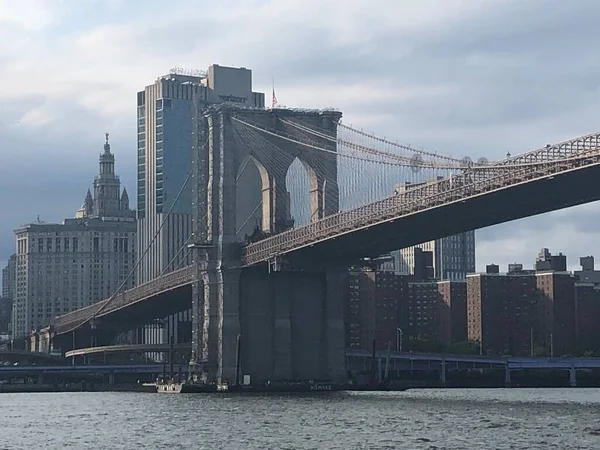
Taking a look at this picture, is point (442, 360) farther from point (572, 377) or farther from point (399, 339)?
point (399, 339)

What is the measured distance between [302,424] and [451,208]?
61.9 ft

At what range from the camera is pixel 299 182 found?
9900 centimetres

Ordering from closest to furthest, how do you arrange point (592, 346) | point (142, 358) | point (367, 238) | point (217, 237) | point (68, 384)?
point (367, 238) → point (217, 237) → point (68, 384) → point (142, 358) → point (592, 346)

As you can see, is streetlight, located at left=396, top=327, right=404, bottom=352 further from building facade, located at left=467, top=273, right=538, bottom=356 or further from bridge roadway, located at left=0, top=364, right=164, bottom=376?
bridge roadway, located at left=0, top=364, right=164, bottom=376

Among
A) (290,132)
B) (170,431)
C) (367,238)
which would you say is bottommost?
(170,431)

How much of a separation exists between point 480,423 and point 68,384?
68022mm

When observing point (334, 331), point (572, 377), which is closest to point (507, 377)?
point (572, 377)

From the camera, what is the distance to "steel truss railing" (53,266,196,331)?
106875 millimetres

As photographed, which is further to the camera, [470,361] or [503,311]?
[503,311]

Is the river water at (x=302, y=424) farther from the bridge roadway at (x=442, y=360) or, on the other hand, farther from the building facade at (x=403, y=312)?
the building facade at (x=403, y=312)

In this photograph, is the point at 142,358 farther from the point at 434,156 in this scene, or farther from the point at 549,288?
the point at 434,156

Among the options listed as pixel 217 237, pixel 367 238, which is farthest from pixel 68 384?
pixel 367 238

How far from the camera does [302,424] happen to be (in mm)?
61531

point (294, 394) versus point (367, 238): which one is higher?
point (367, 238)
